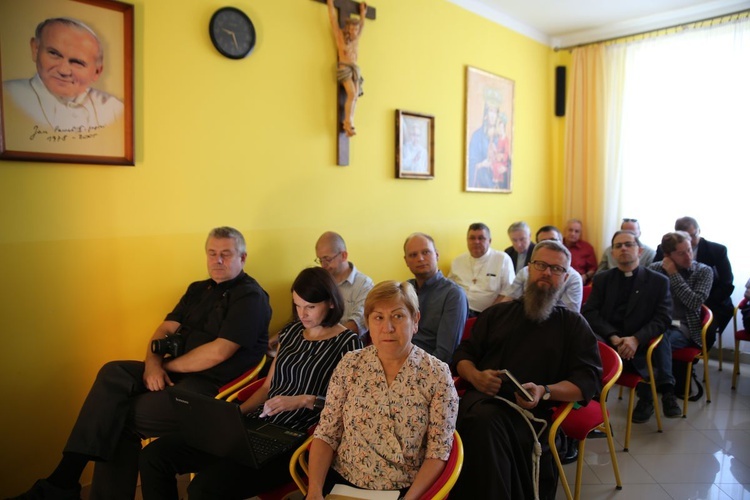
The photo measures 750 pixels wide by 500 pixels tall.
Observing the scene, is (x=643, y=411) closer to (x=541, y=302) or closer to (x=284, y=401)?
(x=541, y=302)

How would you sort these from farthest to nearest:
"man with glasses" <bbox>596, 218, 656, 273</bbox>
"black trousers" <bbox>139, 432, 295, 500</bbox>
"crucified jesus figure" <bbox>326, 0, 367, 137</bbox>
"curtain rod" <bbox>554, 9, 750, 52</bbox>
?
"man with glasses" <bbox>596, 218, 656, 273</bbox> < "curtain rod" <bbox>554, 9, 750, 52</bbox> < "crucified jesus figure" <bbox>326, 0, 367, 137</bbox> < "black trousers" <bbox>139, 432, 295, 500</bbox>

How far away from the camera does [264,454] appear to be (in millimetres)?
1694

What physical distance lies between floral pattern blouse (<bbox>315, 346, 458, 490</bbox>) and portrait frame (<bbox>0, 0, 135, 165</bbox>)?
5.43 ft

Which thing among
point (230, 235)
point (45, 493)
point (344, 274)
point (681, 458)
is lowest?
point (681, 458)

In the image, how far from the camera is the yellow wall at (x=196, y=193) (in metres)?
2.31

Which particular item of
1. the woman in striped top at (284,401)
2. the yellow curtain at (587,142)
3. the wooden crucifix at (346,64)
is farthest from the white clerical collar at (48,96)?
the yellow curtain at (587,142)

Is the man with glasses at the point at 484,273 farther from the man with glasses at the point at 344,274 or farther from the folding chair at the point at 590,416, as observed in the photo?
the folding chair at the point at 590,416

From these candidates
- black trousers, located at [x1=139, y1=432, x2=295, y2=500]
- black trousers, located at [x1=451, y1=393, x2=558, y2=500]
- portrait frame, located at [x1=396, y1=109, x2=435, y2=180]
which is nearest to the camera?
black trousers, located at [x1=139, y1=432, x2=295, y2=500]

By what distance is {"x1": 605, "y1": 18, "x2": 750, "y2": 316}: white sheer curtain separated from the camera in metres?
4.51

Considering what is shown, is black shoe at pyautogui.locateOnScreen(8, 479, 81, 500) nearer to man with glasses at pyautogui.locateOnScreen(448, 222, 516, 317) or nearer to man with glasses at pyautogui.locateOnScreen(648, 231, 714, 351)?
man with glasses at pyautogui.locateOnScreen(448, 222, 516, 317)

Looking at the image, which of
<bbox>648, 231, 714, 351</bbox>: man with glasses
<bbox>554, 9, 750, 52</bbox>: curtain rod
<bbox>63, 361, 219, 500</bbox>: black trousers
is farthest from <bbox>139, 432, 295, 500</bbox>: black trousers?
<bbox>554, 9, 750, 52</bbox>: curtain rod

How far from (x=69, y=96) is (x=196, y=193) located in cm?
73

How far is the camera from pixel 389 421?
1.59 m

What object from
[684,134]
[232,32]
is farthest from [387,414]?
[684,134]
